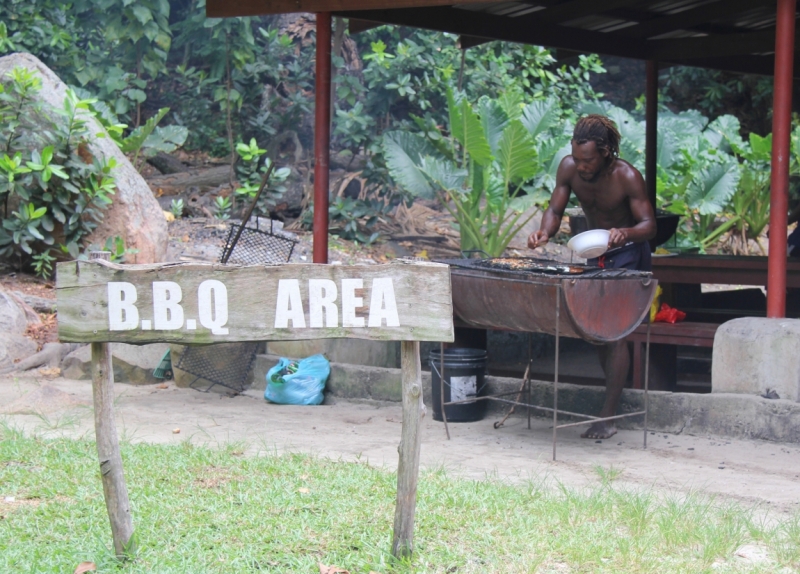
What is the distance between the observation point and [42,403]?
6.52m

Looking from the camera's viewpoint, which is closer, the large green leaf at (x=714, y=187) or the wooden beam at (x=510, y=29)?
the wooden beam at (x=510, y=29)

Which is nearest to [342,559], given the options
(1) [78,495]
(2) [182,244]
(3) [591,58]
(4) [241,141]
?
(1) [78,495]

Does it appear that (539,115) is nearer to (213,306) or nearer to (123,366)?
(123,366)

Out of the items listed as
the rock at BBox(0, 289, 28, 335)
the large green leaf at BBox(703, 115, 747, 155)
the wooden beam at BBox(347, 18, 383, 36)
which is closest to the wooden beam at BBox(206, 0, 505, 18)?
the wooden beam at BBox(347, 18, 383, 36)

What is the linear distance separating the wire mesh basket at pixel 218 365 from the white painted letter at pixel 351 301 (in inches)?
172

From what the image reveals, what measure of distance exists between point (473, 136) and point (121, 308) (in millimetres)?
7363

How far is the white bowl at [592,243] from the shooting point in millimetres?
5520

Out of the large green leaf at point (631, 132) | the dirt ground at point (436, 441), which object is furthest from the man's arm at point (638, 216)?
the large green leaf at point (631, 132)

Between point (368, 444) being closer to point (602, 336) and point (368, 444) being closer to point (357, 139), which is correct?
point (602, 336)

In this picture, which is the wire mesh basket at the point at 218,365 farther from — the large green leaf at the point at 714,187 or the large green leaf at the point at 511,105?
the large green leaf at the point at 714,187

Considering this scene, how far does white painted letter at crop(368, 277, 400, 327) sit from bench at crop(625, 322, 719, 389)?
3.55 meters

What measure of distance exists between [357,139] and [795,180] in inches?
233

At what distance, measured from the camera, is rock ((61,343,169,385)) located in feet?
25.6

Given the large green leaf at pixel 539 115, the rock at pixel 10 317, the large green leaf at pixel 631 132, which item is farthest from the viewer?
the large green leaf at pixel 631 132
